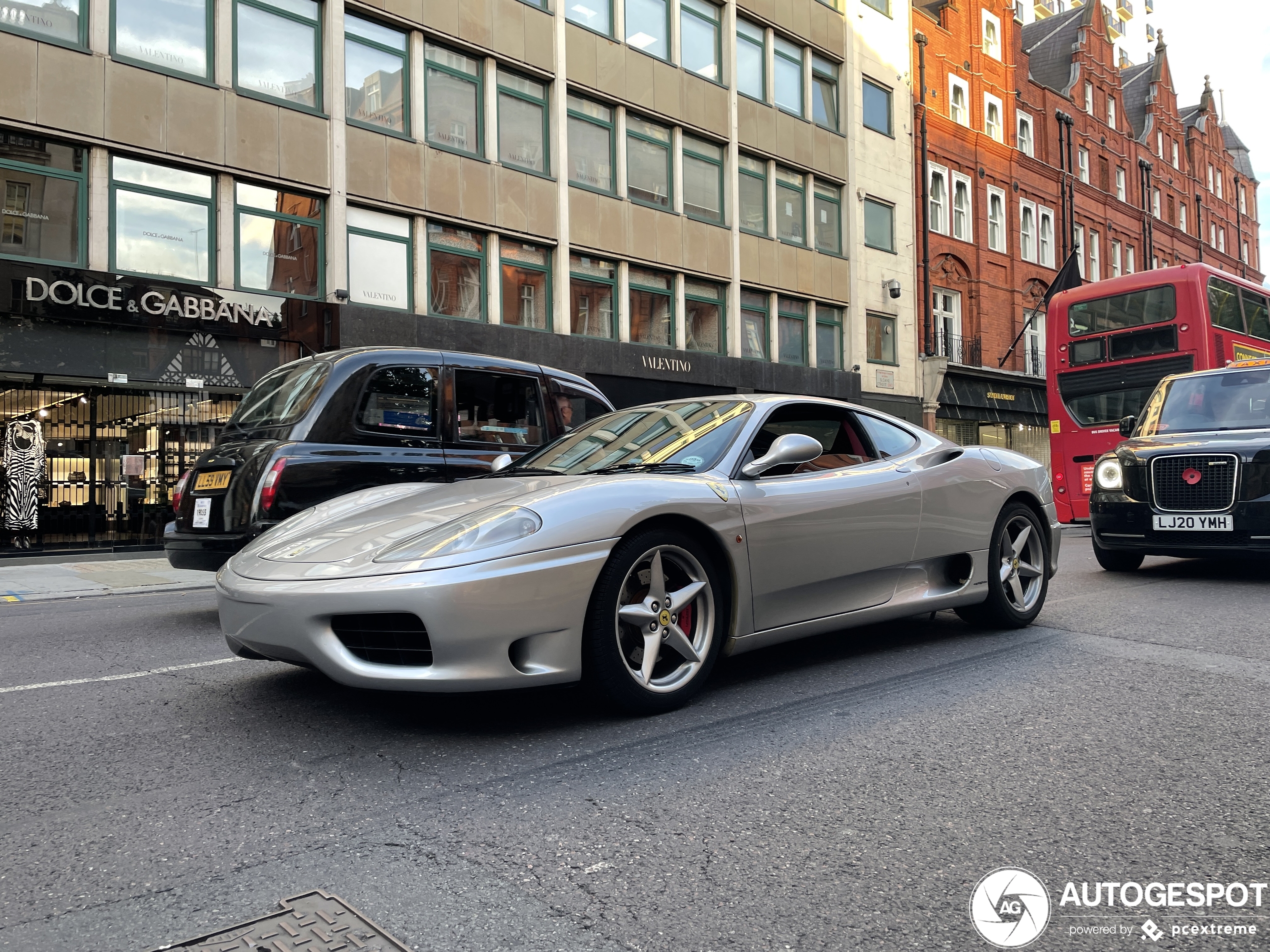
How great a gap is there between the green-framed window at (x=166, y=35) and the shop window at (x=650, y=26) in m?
9.49

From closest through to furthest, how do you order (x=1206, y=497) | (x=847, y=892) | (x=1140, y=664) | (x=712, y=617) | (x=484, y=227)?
1. (x=847, y=892)
2. (x=712, y=617)
3. (x=1140, y=664)
4. (x=1206, y=497)
5. (x=484, y=227)

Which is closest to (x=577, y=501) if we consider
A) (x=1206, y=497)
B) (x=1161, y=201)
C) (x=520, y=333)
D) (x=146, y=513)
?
(x=1206, y=497)

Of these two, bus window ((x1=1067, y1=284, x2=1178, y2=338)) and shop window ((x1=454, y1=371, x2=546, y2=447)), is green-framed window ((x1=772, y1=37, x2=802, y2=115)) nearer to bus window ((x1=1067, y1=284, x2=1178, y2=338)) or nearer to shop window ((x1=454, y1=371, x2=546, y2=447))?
bus window ((x1=1067, y1=284, x2=1178, y2=338))

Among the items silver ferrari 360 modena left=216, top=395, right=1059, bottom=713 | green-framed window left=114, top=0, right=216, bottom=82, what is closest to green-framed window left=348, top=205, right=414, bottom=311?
green-framed window left=114, top=0, right=216, bottom=82

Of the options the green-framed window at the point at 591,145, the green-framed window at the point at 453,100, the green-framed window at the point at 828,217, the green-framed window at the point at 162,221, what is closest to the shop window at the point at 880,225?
the green-framed window at the point at 828,217

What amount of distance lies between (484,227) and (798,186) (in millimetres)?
10678

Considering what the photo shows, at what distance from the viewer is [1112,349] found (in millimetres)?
14969

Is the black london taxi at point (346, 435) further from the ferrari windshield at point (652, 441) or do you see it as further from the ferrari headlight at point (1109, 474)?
the ferrari headlight at point (1109, 474)

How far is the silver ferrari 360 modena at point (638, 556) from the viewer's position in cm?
328

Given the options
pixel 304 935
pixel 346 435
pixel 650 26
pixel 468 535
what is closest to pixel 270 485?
pixel 346 435

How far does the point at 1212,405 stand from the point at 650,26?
55.7 feet

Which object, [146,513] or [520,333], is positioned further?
[520,333]

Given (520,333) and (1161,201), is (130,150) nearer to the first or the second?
(520,333)

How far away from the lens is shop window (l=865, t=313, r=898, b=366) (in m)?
27.6
